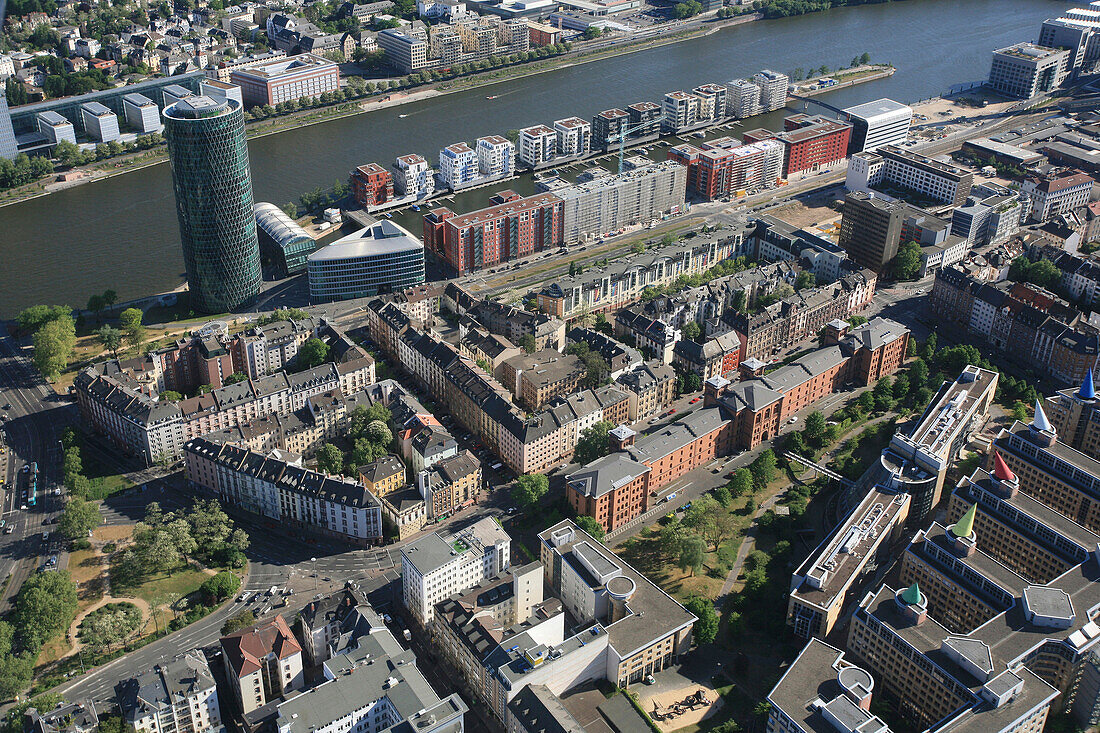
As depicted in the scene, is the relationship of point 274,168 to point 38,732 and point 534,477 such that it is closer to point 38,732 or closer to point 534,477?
point 534,477

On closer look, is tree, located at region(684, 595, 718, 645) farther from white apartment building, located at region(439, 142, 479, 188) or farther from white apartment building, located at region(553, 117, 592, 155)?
white apartment building, located at region(553, 117, 592, 155)

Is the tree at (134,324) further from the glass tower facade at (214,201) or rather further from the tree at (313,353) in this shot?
the tree at (313,353)

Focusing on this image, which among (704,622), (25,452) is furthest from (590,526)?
(25,452)

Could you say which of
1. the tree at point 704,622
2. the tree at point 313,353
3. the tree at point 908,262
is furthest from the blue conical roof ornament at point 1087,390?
the tree at point 313,353

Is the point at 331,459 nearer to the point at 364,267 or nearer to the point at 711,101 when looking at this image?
the point at 364,267

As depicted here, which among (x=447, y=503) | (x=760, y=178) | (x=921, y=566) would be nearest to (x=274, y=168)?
(x=760, y=178)
